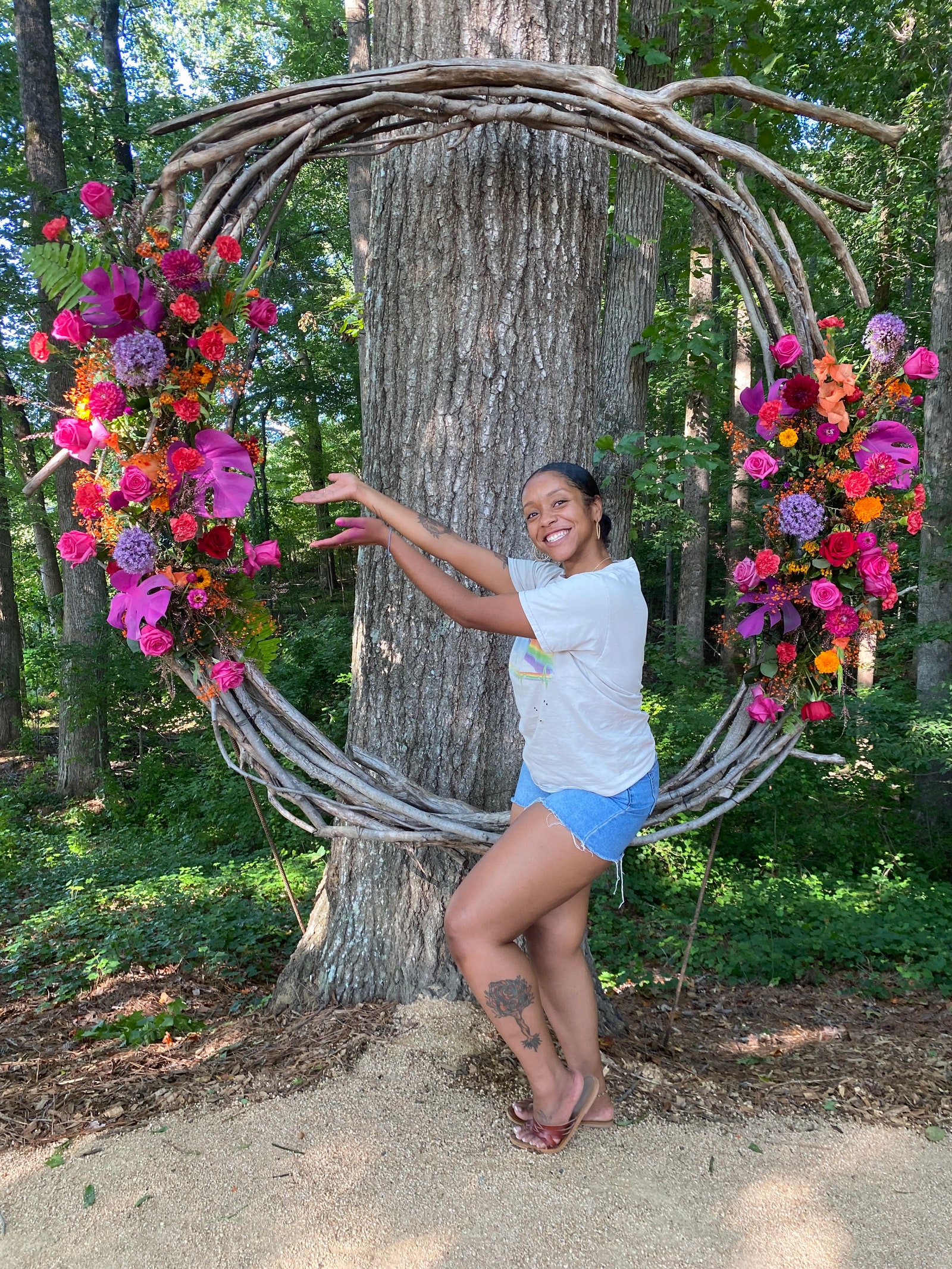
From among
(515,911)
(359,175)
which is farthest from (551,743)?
(359,175)

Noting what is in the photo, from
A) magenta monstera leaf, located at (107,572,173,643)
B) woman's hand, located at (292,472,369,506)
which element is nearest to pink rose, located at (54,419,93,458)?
magenta monstera leaf, located at (107,572,173,643)

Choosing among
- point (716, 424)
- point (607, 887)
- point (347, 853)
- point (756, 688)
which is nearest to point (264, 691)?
point (347, 853)

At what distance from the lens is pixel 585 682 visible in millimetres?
1920

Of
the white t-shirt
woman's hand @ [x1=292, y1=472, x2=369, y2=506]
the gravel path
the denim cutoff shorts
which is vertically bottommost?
the gravel path

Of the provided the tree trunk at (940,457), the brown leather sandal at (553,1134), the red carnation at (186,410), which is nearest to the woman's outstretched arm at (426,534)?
the red carnation at (186,410)

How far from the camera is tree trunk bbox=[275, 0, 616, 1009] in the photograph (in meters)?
2.49

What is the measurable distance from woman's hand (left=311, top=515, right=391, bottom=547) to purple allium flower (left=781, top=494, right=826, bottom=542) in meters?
1.11

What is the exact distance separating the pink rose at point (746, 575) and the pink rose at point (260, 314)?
57.1 inches

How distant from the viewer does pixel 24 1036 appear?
9.67ft

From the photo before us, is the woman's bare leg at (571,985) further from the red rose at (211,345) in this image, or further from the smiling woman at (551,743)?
the red rose at (211,345)

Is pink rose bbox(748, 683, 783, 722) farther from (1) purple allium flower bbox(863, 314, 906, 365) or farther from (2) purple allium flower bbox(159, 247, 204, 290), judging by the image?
(2) purple allium flower bbox(159, 247, 204, 290)

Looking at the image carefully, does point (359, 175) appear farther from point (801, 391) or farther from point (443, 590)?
point (443, 590)

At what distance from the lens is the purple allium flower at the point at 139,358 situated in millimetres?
1959

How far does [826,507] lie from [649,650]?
736cm
